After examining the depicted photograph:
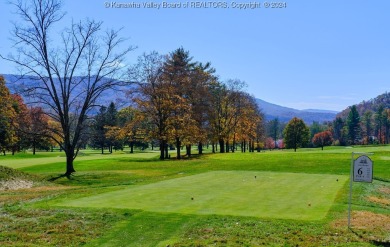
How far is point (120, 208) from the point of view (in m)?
14.5

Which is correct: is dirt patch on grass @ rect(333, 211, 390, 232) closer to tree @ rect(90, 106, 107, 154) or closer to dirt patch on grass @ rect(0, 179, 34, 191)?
dirt patch on grass @ rect(0, 179, 34, 191)

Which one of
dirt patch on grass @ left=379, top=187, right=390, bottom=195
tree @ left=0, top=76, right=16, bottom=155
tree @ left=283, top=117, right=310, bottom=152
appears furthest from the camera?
tree @ left=283, top=117, right=310, bottom=152

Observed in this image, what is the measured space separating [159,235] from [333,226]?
5470 millimetres

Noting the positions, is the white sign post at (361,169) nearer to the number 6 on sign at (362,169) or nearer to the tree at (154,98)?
the number 6 on sign at (362,169)

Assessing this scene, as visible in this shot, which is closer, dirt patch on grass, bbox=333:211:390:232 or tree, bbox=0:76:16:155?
dirt patch on grass, bbox=333:211:390:232

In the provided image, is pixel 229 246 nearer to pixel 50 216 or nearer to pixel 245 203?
pixel 245 203

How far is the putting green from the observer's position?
14.0 m

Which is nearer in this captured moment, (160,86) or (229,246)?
(229,246)

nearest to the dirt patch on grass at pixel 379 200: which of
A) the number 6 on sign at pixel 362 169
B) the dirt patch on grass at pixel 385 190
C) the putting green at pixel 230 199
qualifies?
the putting green at pixel 230 199

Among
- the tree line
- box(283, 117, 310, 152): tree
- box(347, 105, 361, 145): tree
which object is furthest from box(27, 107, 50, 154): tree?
Answer: box(347, 105, 361, 145): tree

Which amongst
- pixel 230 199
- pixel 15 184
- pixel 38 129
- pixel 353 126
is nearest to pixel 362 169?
pixel 230 199

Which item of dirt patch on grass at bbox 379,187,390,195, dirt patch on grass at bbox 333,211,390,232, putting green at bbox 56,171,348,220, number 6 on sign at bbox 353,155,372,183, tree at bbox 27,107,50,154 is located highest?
tree at bbox 27,107,50,154

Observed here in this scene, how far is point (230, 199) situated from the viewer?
16344 mm

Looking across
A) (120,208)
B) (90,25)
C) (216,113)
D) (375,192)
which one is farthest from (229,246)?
(216,113)
